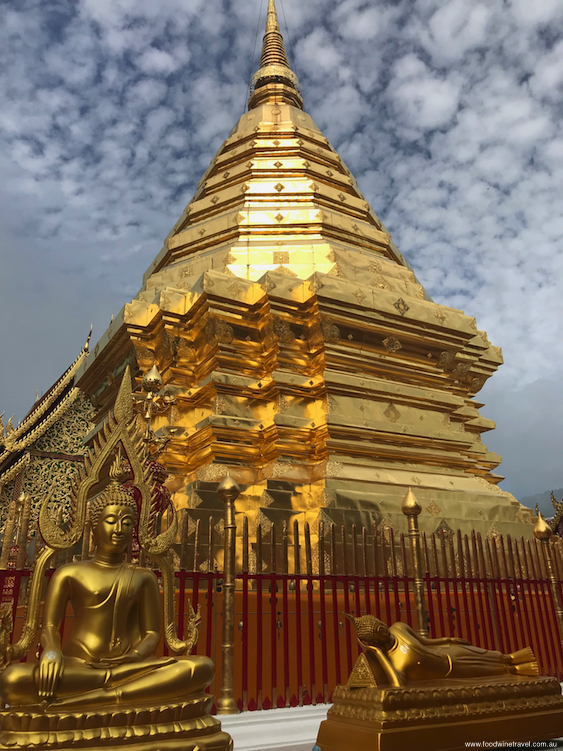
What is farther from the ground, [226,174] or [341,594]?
[226,174]

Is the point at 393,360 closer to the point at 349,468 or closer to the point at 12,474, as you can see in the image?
the point at 349,468

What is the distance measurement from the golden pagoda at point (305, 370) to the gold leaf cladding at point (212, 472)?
2 cm

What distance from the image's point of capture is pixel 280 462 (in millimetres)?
7535

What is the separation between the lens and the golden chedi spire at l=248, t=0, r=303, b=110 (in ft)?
49.2

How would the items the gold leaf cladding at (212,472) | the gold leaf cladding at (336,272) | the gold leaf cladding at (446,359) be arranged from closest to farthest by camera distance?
the gold leaf cladding at (212,472), the gold leaf cladding at (336,272), the gold leaf cladding at (446,359)

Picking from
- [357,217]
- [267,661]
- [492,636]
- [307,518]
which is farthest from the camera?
[357,217]

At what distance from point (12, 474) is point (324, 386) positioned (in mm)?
7408

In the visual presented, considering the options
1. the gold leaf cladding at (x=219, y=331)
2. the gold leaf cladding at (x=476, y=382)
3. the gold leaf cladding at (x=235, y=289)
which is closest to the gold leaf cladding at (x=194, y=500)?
the gold leaf cladding at (x=219, y=331)

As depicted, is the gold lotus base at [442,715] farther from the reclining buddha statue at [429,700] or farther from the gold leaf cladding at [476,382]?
the gold leaf cladding at [476,382]

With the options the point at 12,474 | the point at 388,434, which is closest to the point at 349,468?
the point at 388,434

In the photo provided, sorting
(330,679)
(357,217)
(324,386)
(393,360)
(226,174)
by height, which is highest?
(226,174)

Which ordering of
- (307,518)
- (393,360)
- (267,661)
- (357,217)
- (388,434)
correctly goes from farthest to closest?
1. (357,217)
2. (393,360)
3. (388,434)
4. (307,518)
5. (267,661)

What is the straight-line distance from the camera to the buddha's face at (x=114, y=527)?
135 inches

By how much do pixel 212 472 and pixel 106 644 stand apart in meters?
4.12
